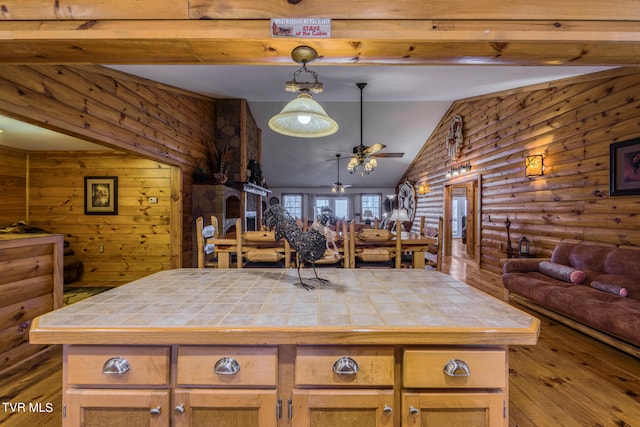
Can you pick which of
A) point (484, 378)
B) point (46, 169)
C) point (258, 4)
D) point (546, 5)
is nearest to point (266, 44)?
point (258, 4)

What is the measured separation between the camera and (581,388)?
182 centimetres

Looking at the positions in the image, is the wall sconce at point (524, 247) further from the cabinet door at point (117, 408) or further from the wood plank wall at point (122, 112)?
the wood plank wall at point (122, 112)

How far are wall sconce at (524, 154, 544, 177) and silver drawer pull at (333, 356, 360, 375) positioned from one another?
4220 mm

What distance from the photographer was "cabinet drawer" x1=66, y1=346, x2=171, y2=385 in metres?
0.91

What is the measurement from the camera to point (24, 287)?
7.04 ft

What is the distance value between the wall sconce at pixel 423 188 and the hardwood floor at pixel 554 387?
19.3ft

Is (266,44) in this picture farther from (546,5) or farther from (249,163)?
(249,163)

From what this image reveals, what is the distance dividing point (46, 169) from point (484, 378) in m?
6.45

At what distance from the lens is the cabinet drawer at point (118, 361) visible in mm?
910

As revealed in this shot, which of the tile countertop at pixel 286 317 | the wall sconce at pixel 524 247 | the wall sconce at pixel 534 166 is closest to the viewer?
the tile countertop at pixel 286 317

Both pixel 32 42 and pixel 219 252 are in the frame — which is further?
pixel 219 252

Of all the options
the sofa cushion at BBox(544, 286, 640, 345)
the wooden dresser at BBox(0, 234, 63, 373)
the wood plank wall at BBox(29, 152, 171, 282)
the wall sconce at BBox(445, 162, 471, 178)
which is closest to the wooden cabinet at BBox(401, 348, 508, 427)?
the sofa cushion at BBox(544, 286, 640, 345)

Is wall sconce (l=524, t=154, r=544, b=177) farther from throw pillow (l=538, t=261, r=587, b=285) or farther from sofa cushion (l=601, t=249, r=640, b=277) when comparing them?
sofa cushion (l=601, t=249, r=640, b=277)

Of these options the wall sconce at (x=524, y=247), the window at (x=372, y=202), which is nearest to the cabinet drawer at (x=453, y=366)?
the wall sconce at (x=524, y=247)
